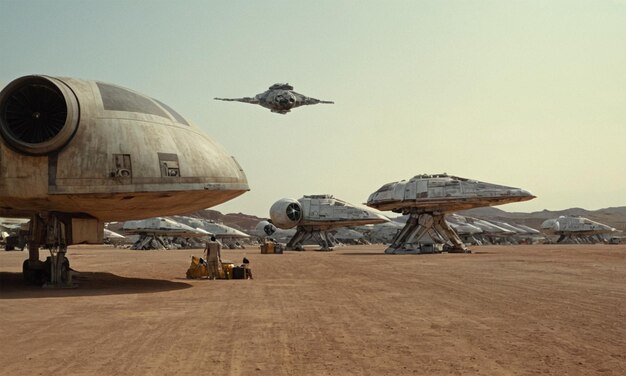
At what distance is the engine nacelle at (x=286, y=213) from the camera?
6353cm

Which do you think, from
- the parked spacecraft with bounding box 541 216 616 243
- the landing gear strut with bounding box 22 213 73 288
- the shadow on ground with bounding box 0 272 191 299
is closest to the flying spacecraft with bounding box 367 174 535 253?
the shadow on ground with bounding box 0 272 191 299

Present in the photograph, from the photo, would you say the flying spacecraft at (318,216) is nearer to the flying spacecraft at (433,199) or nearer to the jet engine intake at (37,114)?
the flying spacecraft at (433,199)

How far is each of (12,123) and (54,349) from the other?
9.88 m

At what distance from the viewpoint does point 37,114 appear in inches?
657

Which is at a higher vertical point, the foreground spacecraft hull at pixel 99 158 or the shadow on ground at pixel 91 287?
the foreground spacecraft hull at pixel 99 158

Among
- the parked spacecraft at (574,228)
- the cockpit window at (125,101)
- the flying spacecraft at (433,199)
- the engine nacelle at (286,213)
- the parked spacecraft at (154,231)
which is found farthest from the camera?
the parked spacecraft at (574,228)

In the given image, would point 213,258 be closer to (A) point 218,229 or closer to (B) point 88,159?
(B) point 88,159

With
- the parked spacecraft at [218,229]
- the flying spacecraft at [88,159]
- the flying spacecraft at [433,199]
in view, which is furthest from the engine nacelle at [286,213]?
the flying spacecraft at [88,159]

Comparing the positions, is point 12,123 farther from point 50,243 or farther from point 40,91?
point 50,243

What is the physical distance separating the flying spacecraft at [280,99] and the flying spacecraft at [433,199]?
45.4 ft

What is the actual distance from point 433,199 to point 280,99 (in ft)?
63.4

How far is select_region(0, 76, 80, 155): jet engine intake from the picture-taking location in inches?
631

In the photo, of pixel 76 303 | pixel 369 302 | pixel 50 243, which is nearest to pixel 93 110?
pixel 50 243

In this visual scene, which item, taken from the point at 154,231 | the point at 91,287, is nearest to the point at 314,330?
the point at 91,287
